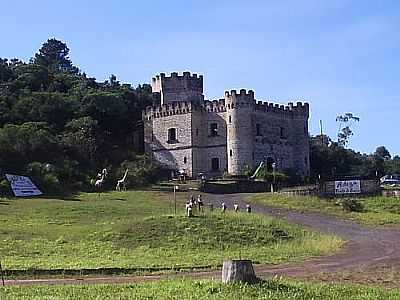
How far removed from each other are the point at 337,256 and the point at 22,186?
29075mm

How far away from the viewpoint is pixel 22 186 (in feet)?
163

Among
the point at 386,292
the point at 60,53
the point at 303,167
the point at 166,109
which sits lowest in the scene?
the point at 386,292

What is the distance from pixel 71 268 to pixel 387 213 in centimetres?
2810

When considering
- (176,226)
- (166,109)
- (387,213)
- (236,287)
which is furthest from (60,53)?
(236,287)

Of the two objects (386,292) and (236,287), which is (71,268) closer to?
(236,287)

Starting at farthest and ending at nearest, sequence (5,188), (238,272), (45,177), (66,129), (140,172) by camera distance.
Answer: (66,129) < (140,172) < (45,177) < (5,188) < (238,272)

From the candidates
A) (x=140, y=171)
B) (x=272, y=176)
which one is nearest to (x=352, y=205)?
(x=272, y=176)

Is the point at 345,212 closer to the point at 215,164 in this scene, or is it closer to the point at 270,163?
the point at 270,163

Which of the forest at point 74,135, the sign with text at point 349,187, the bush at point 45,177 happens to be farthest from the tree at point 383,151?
the bush at point 45,177

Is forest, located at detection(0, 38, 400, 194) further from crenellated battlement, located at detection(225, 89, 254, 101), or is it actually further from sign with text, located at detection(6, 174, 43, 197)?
crenellated battlement, located at detection(225, 89, 254, 101)

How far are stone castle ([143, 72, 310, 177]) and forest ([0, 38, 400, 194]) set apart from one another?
102 inches

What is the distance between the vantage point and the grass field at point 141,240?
24.3m

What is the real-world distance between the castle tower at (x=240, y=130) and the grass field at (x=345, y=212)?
1532 centimetres

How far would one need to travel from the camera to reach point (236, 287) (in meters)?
15.5
